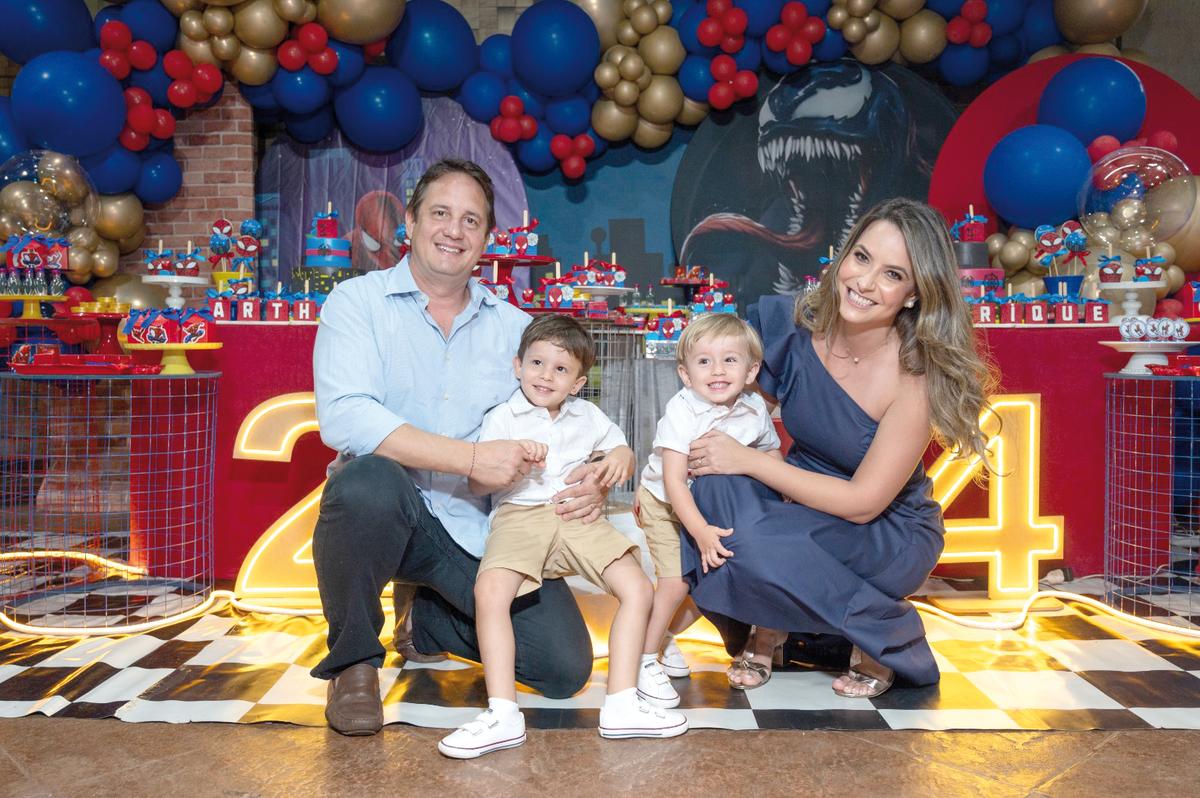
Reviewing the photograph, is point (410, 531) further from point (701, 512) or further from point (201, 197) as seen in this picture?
point (201, 197)

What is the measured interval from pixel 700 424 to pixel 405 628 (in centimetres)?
88

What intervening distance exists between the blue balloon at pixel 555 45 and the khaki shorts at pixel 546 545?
3.53 m

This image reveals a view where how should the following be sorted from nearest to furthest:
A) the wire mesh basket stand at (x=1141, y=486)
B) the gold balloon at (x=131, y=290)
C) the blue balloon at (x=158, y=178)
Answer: the wire mesh basket stand at (x=1141, y=486), the gold balloon at (x=131, y=290), the blue balloon at (x=158, y=178)

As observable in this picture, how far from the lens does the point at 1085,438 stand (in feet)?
9.90

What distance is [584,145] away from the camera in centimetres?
534

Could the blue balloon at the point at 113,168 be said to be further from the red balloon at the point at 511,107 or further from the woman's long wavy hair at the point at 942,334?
the woman's long wavy hair at the point at 942,334

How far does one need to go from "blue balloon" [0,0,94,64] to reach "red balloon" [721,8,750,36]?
3.19 meters

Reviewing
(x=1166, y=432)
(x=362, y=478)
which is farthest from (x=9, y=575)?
(x=1166, y=432)

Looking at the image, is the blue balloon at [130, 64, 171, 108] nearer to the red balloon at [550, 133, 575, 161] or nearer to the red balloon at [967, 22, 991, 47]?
the red balloon at [550, 133, 575, 161]

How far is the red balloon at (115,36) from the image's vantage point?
4.36 meters

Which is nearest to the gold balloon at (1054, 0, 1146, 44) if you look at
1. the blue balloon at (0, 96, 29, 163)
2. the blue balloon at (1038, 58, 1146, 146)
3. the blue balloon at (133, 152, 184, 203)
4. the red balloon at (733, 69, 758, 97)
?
the blue balloon at (1038, 58, 1146, 146)

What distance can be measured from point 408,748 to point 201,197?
4.21m

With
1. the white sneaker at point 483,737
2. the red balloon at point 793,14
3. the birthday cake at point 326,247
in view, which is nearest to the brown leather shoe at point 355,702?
the white sneaker at point 483,737

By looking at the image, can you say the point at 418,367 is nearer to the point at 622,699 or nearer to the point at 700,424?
the point at 700,424
